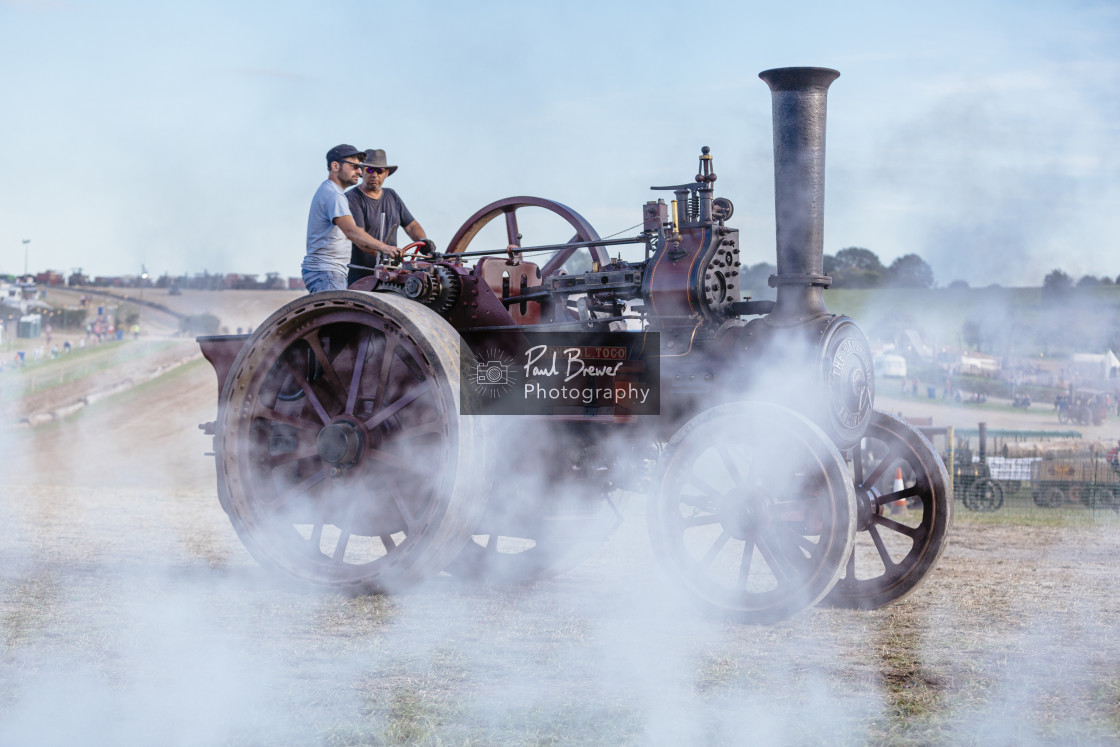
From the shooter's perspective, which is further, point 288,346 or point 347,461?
point 288,346

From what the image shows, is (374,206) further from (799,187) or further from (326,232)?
(799,187)

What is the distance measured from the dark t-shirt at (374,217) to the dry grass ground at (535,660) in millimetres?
1996

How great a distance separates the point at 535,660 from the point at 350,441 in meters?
1.76

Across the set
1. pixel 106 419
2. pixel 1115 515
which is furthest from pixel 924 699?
pixel 106 419

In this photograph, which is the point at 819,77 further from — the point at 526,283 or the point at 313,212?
the point at 313,212

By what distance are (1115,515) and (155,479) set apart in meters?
16.1

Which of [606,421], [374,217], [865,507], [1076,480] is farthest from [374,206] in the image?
[1076,480]

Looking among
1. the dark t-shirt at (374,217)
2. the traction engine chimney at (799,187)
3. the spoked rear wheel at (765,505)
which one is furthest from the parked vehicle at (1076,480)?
the spoked rear wheel at (765,505)

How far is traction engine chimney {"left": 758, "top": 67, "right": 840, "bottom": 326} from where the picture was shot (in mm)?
5699

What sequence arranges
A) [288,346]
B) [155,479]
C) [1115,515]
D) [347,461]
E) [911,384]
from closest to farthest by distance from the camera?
[347,461]
[288,346]
[1115,515]
[155,479]
[911,384]

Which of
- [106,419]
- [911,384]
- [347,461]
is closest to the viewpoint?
[347,461]

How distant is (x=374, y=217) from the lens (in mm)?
7422

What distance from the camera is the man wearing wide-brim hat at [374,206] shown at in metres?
7.34

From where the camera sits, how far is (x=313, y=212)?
23.2 feet
